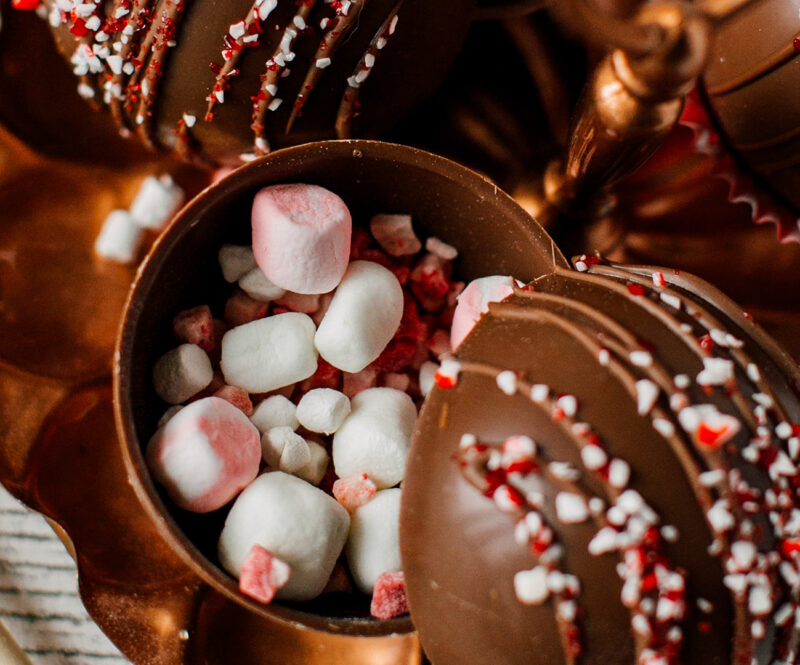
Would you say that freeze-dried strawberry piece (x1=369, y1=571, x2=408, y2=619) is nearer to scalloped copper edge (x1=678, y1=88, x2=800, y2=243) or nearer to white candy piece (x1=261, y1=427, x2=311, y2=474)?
white candy piece (x1=261, y1=427, x2=311, y2=474)

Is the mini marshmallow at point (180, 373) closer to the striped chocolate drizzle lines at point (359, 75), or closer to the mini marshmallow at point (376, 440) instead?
the mini marshmallow at point (376, 440)

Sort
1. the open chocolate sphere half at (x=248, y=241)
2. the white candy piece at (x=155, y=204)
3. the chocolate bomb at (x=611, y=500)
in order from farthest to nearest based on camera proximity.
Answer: the white candy piece at (x=155, y=204)
the open chocolate sphere half at (x=248, y=241)
the chocolate bomb at (x=611, y=500)

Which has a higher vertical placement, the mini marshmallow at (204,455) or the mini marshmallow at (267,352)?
the mini marshmallow at (267,352)

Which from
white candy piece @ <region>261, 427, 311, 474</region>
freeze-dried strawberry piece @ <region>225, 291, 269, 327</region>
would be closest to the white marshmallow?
white candy piece @ <region>261, 427, 311, 474</region>

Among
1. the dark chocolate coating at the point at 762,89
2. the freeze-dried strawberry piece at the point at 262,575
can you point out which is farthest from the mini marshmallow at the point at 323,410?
the dark chocolate coating at the point at 762,89

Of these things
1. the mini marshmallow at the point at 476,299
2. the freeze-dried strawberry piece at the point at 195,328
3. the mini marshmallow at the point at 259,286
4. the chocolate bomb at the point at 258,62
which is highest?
the chocolate bomb at the point at 258,62

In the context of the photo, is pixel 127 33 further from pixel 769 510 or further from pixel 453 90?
pixel 769 510
